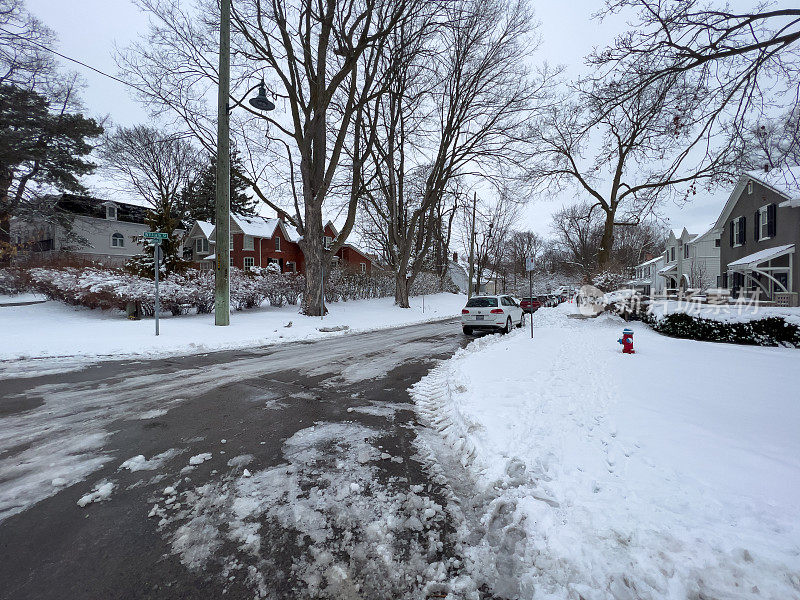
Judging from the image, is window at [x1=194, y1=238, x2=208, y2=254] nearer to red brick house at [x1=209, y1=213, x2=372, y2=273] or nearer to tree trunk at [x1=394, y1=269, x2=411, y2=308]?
red brick house at [x1=209, y1=213, x2=372, y2=273]

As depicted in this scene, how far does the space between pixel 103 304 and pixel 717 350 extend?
19.6 m

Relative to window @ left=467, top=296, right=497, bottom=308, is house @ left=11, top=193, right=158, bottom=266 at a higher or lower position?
higher

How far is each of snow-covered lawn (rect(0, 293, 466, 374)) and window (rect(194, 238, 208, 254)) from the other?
2570cm

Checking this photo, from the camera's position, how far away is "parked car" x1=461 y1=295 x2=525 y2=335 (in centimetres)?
1364

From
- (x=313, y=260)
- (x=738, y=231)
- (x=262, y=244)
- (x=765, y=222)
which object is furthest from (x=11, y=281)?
(x=738, y=231)

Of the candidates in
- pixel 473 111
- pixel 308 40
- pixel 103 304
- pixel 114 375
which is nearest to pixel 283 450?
pixel 114 375

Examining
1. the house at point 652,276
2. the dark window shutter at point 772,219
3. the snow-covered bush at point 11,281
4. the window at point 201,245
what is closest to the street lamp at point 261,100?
the snow-covered bush at point 11,281

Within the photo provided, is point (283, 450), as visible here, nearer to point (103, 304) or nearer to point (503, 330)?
point (503, 330)

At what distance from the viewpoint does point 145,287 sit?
520 inches

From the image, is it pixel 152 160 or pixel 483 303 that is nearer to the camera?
pixel 483 303

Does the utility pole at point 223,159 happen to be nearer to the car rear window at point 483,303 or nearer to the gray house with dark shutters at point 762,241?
the car rear window at point 483,303

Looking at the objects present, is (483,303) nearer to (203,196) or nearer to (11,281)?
(11,281)

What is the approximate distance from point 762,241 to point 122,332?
28.4 meters

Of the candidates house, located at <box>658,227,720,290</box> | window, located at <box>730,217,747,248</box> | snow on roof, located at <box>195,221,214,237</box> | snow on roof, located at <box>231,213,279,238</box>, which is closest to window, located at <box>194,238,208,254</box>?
snow on roof, located at <box>195,221,214,237</box>
